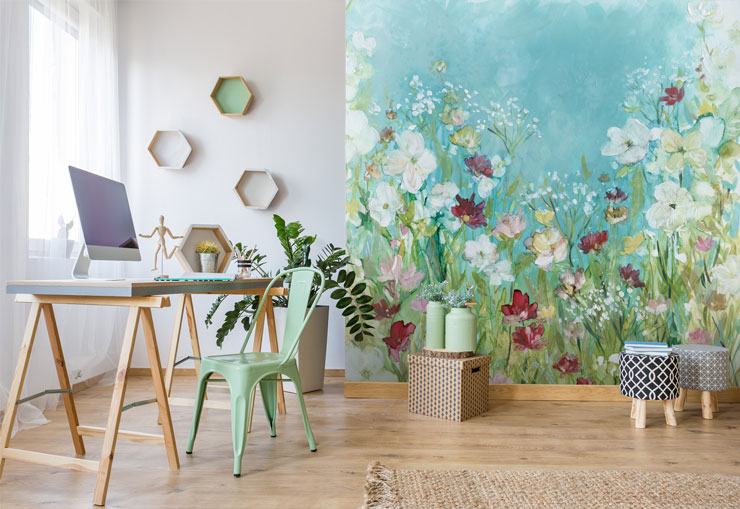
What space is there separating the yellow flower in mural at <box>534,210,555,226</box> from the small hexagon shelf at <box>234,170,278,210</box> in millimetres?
1732

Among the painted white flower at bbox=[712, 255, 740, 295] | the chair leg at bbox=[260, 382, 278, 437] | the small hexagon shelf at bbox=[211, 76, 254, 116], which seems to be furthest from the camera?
the small hexagon shelf at bbox=[211, 76, 254, 116]

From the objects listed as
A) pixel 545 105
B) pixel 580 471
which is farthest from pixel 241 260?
pixel 545 105

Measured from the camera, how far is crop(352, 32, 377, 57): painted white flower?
3305 mm

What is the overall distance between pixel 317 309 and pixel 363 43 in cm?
161

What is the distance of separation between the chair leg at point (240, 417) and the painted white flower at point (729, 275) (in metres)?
2.70

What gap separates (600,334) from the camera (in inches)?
127

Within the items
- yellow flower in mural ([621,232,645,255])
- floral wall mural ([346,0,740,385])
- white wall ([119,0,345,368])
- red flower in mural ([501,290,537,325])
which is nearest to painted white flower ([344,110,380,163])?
floral wall mural ([346,0,740,385])

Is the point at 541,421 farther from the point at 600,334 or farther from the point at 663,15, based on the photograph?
the point at 663,15

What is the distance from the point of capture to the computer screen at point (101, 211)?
6.70 ft

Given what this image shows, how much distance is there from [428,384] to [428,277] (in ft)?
2.20

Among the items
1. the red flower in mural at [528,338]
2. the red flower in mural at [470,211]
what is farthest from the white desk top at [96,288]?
the red flower in mural at [528,338]

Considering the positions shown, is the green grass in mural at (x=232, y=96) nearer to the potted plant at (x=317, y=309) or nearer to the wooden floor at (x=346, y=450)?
the potted plant at (x=317, y=309)

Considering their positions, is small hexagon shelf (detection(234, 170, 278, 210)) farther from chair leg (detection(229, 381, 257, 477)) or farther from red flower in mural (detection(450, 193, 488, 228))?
chair leg (detection(229, 381, 257, 477))

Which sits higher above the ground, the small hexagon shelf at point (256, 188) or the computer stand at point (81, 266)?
the small hexagon shelf at point (256, 188)
